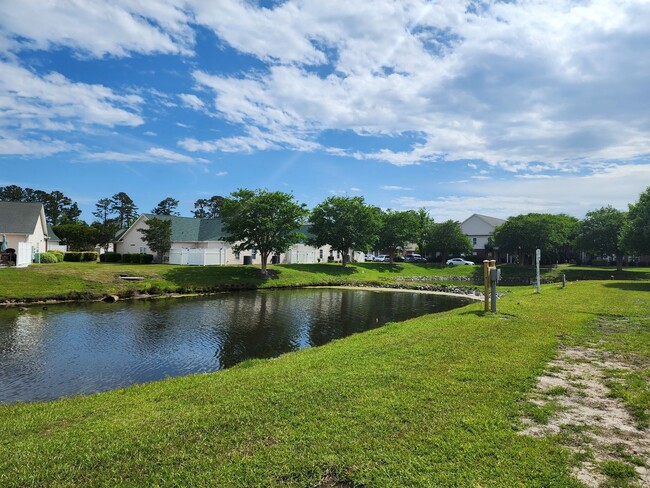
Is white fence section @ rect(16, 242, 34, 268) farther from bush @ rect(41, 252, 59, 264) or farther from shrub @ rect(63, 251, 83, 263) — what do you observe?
shrub @ rect(63, 251, 83, 263)

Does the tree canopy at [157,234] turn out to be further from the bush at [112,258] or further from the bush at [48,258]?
the bush at [48,258]

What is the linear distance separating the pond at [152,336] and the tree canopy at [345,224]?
24783mm

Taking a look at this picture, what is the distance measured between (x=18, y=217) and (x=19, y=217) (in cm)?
8

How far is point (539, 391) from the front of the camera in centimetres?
620

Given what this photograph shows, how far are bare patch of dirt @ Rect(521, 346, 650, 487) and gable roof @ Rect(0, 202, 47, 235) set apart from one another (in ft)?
156

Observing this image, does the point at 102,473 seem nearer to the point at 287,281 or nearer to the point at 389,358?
the point at 389,358

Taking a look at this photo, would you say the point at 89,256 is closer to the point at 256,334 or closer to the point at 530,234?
the point at 256,334

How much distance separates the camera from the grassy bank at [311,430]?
3984 millimetres

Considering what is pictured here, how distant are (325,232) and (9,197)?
3718 inches

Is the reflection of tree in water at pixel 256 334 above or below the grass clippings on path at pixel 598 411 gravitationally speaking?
below

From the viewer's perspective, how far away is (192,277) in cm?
3444

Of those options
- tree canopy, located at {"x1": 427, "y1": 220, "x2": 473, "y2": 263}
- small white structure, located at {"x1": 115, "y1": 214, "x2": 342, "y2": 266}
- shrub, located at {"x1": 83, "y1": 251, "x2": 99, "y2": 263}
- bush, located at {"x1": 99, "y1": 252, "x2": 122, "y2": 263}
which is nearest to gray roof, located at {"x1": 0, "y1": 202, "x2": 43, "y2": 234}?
shrub, located at {"x1": 83, "y1": 251, "x2": 99, "y2": 263}

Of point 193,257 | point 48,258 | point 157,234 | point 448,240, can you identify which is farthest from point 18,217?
point 448,240

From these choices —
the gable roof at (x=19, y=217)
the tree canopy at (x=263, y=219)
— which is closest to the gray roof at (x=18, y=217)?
the gable roof at (x=19, y=217)
